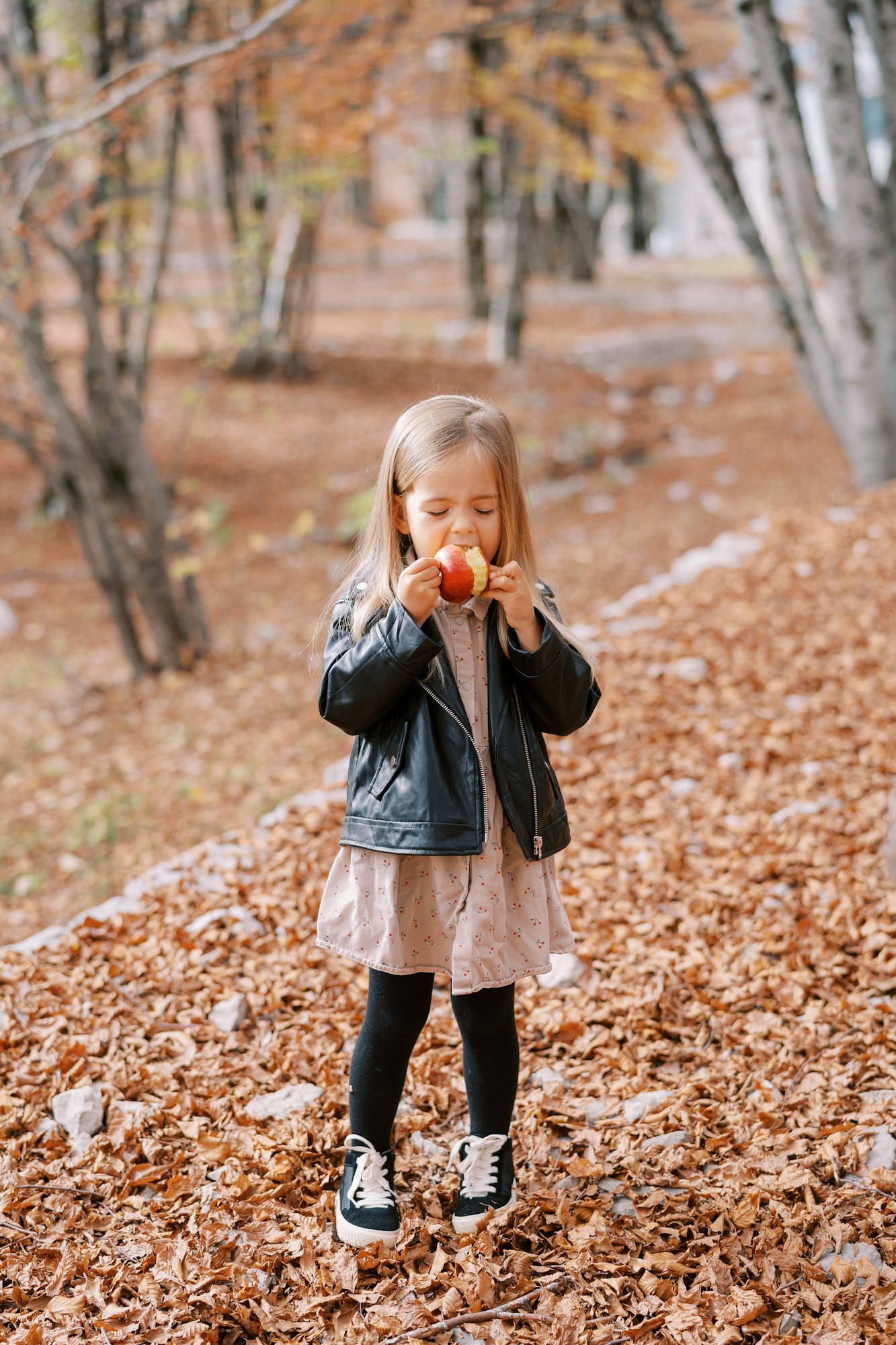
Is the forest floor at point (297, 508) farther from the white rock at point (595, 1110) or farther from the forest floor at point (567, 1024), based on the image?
the white rock at point (595, 1110)

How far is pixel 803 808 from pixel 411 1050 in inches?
86.8

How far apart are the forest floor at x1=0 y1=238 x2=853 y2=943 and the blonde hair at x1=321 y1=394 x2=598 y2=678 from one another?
27cm

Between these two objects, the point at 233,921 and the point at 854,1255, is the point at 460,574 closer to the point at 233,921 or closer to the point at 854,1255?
the point at 854,1255

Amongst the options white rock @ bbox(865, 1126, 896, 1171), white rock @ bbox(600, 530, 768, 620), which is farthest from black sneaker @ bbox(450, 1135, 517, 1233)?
white rock @ bbox(600, 530, 768, 620)

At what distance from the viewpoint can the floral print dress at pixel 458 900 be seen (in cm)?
217

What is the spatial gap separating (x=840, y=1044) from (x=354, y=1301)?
1.43 metres

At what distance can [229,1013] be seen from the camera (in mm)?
3062

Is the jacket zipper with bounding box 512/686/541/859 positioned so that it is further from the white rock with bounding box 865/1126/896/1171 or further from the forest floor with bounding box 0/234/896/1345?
the white rock with bounding box 865/1126/896/1171

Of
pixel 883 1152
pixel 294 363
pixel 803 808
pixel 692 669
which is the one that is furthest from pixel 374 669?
pixel 294 363

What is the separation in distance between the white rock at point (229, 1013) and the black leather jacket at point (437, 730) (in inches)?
44.6

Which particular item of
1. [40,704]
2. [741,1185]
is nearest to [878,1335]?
[741,1185]

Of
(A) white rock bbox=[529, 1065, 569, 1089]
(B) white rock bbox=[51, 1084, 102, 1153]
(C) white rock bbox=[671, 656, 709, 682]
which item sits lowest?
(A) white rock bbox=[529, 1065, 569, 1089]

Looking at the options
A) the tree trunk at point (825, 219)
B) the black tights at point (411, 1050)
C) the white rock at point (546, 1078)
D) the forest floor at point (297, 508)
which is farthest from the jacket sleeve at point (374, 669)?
the tree trunk at point (825, 219)

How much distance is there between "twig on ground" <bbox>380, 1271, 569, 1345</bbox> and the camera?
6.86 ft
